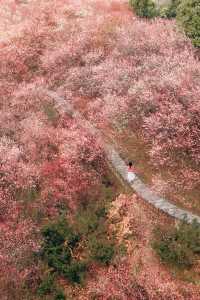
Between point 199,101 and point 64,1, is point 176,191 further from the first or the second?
point 64,1

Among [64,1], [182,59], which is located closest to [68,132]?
[182,59]

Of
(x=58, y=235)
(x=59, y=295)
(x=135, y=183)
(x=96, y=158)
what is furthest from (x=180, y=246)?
(x=96, y=158)

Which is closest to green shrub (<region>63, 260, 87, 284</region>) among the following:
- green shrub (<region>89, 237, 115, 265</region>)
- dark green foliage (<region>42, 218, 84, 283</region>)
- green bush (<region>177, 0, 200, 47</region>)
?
dark green foliage (<region>42, 218, 84, 283</region>)

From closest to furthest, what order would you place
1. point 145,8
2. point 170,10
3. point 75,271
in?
point 75,271, point 170,10, point 145,8

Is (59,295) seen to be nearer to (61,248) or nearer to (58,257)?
(58,257)

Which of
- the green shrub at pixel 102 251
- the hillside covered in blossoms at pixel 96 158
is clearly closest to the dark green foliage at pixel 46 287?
the hillside covered in blossoms at pixel 96 158

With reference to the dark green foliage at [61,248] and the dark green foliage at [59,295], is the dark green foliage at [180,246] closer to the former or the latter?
the dark green foliage at [61,248]

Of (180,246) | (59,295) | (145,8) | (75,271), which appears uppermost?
(145,8)
